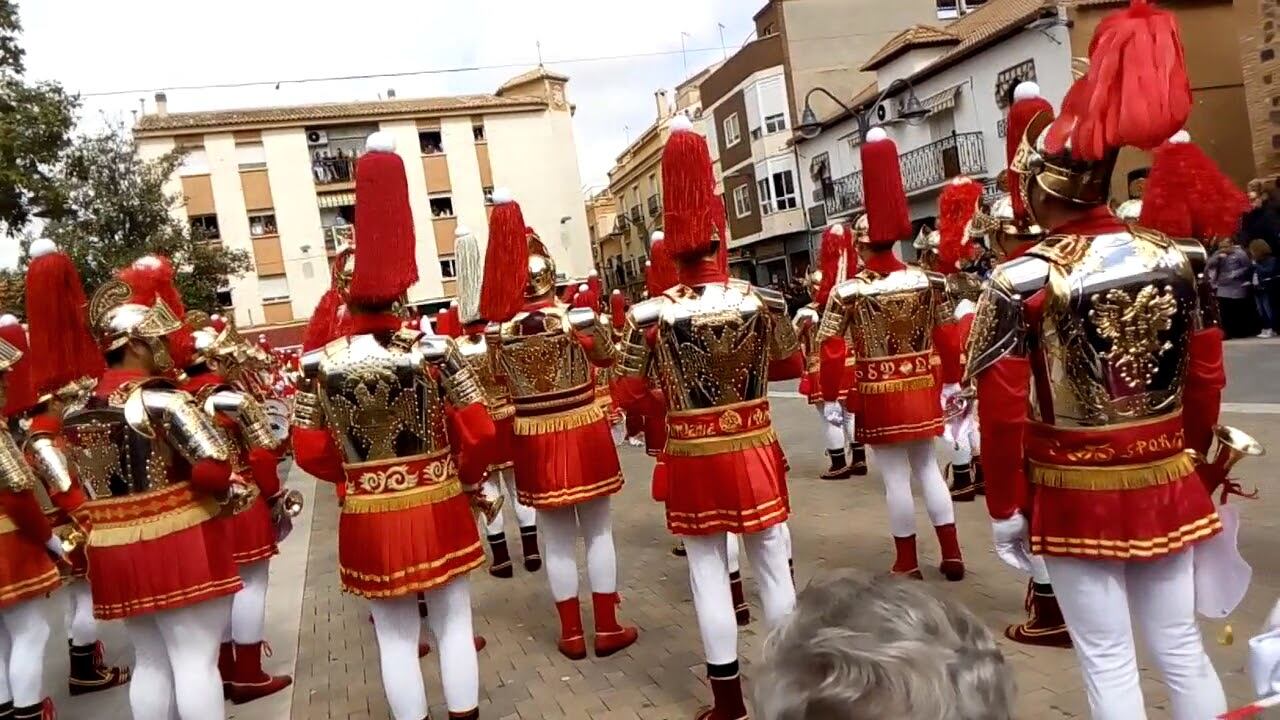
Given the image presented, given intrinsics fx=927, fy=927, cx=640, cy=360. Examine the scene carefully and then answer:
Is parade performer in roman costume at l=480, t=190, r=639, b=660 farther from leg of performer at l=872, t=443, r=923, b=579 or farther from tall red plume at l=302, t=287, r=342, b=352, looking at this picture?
leg of performer at l=872, t=443, r=923, b=579

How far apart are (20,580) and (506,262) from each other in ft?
9.20

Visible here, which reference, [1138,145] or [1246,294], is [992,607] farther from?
[1246,294]

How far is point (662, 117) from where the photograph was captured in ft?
161

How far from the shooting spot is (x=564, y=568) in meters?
4.98

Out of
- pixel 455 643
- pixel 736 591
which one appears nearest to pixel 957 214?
pixel 736 591

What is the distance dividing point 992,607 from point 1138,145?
2835 millimetres

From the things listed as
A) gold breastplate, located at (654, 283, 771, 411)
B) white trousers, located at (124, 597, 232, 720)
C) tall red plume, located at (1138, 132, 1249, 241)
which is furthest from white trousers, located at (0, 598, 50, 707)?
tall red plume, located at (1138, 132, 1249, 241)

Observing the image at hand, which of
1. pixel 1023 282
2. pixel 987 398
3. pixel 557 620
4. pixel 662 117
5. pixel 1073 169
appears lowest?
pixel 557 620

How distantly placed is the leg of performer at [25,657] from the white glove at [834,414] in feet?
19.7

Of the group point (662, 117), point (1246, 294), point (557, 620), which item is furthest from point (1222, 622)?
point (662, 117)

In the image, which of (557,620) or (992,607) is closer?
(992,607)

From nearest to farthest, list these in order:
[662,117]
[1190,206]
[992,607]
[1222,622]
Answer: [1190,206], [1222,622], [992,607], [662,117]

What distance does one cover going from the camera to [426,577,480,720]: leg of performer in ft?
12.2

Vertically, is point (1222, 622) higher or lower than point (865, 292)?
lower
